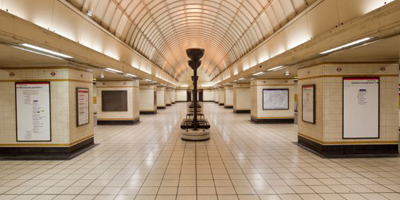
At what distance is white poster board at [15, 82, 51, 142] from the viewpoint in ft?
23.7

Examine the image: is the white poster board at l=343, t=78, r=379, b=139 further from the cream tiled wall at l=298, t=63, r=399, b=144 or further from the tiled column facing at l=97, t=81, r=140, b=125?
the tiled column facing at l=97, t=81, r=140, b=125

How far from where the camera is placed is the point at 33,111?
23.7ft

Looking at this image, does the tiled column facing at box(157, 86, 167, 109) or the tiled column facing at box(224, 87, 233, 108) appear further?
the tiled column facing at box(224, 87, 233, 108)

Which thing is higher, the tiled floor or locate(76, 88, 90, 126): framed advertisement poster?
locate(76, 88, 90, 126): framed advertisement poster

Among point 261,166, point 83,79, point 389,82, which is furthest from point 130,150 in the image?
point 389,82

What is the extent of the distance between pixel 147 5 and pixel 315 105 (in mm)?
10956

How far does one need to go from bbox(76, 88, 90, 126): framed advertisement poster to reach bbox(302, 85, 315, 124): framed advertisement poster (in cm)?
800

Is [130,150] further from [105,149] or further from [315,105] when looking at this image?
[315,105]

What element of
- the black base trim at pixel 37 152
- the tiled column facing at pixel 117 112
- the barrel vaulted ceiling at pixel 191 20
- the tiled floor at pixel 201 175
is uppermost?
the barrel vaulted ceiling at pixel 191 20

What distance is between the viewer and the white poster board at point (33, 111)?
23.7ft

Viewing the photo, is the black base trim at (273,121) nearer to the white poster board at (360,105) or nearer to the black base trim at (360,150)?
the black base trim at (360,150)

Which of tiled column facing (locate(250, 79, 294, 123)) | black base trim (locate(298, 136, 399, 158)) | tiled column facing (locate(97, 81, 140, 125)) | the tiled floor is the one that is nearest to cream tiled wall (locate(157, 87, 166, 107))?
tiled column facing (locate(97, 81, 140, 125))

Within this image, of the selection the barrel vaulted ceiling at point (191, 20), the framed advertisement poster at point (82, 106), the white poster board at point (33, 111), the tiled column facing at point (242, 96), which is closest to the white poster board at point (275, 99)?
the barrel vaulted ceiling at point (191, 20)

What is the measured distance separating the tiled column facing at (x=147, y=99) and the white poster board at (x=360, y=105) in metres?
17.0
